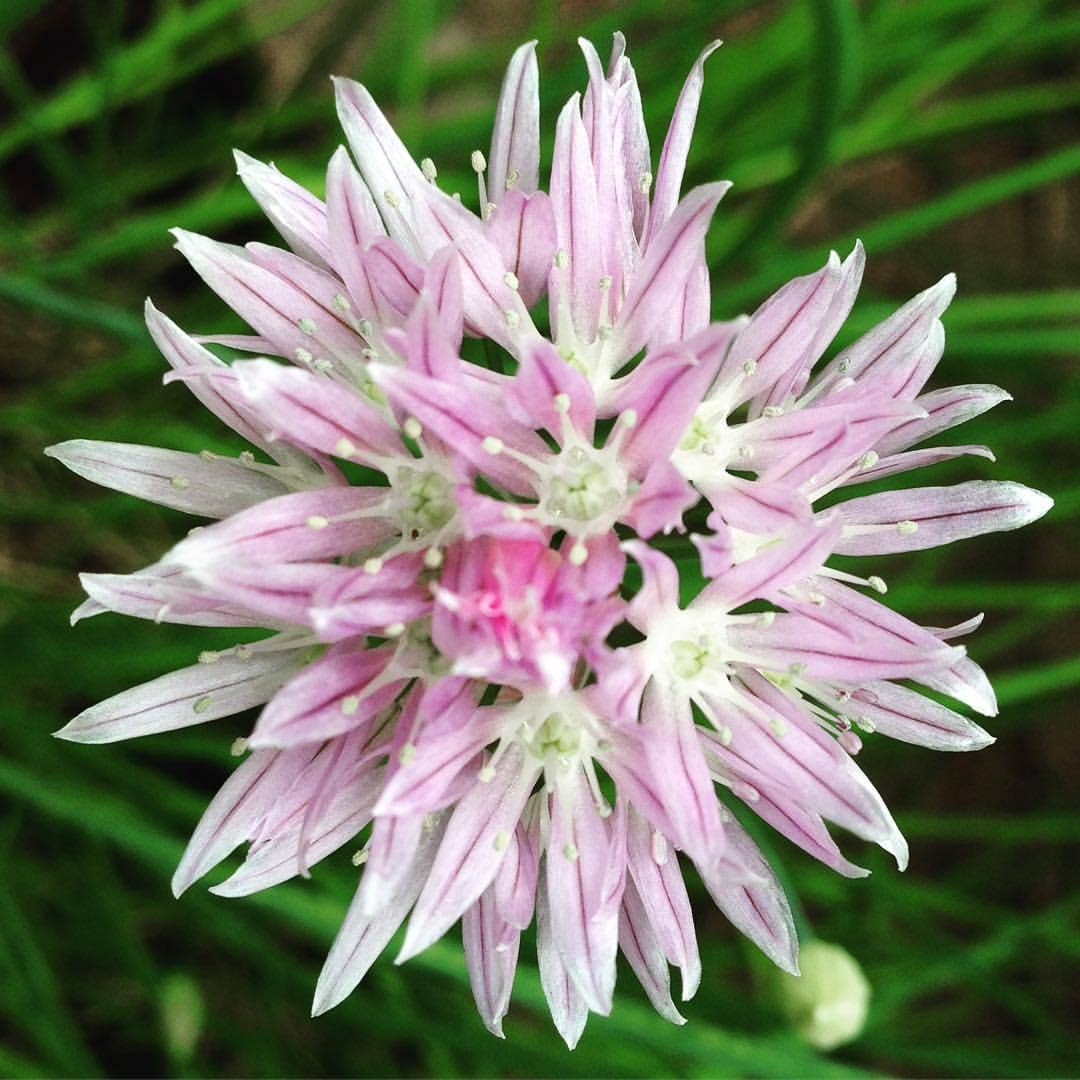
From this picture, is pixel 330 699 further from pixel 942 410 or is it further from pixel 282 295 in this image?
pixel 942 410

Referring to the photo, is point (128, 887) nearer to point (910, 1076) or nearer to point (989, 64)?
point (910, 1076)

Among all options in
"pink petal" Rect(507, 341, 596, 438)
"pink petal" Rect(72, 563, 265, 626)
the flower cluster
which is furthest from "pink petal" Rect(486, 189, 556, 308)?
"pink petal" Rect(72, 563, 265, 626)

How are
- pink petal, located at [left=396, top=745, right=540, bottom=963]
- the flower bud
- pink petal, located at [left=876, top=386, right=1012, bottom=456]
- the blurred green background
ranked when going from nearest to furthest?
pink petal, located at [left=396, top=745, right=540, bottom=963]
pink petal, located at [left=876, top=386, right=1012, bottom=456]
the flower bud
the blurred green background

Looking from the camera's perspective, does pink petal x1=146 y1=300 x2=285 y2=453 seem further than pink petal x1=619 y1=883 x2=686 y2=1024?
No

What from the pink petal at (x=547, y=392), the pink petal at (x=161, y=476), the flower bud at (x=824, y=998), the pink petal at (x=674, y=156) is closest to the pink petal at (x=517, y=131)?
the pink petal at (x=674, y=156)

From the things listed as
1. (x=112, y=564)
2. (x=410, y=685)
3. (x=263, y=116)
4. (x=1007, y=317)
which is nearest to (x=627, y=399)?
(x=410, y=685)

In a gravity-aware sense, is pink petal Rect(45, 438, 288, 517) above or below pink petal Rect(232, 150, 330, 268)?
below

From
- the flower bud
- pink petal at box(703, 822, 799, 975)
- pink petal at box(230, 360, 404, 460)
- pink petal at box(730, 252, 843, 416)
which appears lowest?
the flower bud

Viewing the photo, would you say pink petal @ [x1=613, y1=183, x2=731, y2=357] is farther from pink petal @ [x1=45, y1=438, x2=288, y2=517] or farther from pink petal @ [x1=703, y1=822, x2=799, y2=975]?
pink petal @ [x1=703, y1=822, x2=799, y2=975]

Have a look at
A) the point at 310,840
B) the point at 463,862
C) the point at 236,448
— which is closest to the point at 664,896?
the point at 463,862
